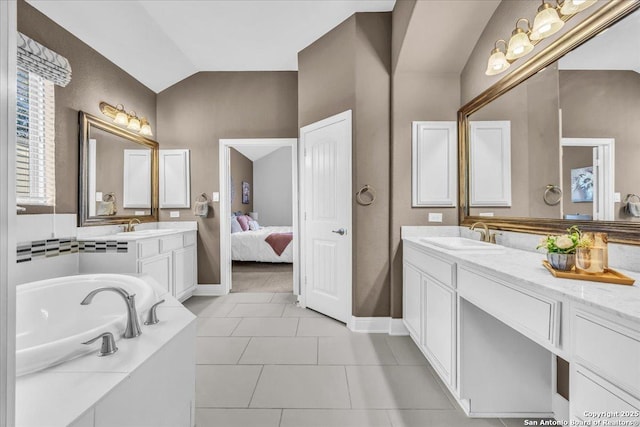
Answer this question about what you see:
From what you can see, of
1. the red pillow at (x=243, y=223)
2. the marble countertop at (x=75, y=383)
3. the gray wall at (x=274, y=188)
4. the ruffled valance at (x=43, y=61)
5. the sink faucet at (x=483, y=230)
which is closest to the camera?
the marble countertop at (x=75, y=383)

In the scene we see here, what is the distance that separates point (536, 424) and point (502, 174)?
1512 mm

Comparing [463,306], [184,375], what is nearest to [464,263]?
[463,306]

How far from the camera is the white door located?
270cm

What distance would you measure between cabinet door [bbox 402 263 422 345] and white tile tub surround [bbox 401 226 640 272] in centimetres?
35

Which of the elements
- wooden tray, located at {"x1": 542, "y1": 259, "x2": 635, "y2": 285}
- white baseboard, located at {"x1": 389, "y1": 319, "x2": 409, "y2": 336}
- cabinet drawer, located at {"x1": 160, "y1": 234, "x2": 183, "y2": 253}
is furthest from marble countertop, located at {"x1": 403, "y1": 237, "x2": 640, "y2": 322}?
cabinet drawer, located at {"x1": 160, "y1": 234, "x2": 183, "y2": 253}

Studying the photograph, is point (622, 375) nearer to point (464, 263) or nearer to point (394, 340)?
point (464, 263)

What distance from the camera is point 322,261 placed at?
117 inches

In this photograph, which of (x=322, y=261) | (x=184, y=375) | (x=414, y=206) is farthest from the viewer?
(x=322, y=261)

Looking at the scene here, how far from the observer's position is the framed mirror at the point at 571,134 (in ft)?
4.00

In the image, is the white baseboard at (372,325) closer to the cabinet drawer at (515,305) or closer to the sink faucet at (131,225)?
the cabinet drawer at (515,305)

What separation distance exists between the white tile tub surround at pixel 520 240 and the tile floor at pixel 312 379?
956mm

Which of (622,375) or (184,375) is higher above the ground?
(622,375)

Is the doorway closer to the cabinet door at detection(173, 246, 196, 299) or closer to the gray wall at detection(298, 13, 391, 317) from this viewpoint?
the gray wall at detection(298, 13, 391, 317)

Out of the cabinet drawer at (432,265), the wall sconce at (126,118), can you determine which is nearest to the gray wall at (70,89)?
the wall sconce at (126,118)
